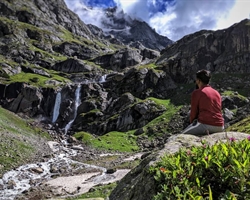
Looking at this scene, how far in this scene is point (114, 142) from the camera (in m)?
77.6

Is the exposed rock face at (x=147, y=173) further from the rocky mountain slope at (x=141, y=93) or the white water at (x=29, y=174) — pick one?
the rocky mountain slope at (x=141, y=93)

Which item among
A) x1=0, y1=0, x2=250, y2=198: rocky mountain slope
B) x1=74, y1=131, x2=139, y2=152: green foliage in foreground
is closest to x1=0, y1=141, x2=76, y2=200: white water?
x1=74, y1=131, x2=139, y2=152: green foliage in foreground

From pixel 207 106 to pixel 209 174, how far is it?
502 centimetres

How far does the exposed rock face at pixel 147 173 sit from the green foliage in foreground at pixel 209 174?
76cm

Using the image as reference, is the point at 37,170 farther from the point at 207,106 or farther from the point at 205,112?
the point at 207,106

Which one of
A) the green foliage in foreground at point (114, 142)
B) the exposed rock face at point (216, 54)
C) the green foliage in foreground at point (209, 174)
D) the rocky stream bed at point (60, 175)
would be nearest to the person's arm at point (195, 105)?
the green foliage in foreground at point (209, 174)

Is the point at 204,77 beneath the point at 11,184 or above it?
above

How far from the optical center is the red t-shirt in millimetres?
10008

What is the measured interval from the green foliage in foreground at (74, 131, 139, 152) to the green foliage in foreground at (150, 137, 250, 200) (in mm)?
67228

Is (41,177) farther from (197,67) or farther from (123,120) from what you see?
(197,67)

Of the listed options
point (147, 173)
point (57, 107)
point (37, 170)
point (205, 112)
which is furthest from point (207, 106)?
point (57, 107)

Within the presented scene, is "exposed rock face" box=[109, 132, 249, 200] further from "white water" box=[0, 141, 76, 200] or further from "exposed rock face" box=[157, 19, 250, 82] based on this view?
"exposed rock face" box=[157, 19, 250, 82]

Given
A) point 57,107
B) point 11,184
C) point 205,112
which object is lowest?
point 11,184

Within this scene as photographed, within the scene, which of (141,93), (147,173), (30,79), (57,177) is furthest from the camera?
(30,79)
